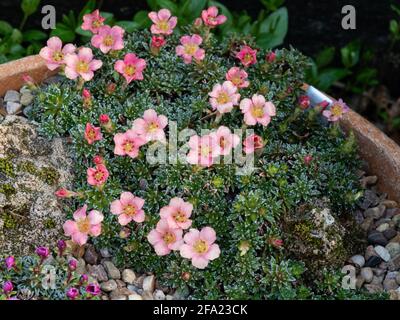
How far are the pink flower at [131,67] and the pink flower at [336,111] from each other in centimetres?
86

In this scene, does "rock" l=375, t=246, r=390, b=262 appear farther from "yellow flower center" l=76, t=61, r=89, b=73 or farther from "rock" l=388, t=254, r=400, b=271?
"yellow flower center" l=76, t=61, r=89, b=73

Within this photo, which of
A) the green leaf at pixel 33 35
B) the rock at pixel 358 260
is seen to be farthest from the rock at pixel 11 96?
the rock at pixel 358 260

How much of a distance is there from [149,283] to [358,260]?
92 cm

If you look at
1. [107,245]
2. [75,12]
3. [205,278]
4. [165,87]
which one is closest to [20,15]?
[75,12]

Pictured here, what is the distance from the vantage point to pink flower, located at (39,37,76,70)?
134 inches

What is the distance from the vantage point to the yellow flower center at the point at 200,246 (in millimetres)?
3033

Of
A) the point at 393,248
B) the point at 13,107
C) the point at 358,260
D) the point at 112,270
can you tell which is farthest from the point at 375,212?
the point at 13,107

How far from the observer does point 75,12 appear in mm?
4531

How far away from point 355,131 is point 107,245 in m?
1.31

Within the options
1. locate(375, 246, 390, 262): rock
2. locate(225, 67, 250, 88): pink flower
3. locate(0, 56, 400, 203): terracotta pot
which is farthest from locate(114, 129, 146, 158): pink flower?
locate(375, 246, 390, 262): rock

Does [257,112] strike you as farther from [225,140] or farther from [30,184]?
[30,184]

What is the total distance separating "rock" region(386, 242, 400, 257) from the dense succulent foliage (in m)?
0.25

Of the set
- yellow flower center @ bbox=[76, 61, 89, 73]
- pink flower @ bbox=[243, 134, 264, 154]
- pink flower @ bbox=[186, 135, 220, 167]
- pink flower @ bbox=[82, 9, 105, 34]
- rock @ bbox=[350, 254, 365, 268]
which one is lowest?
rock @ bbox=[350, 254, 365, 268]

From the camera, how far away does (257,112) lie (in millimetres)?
3295
